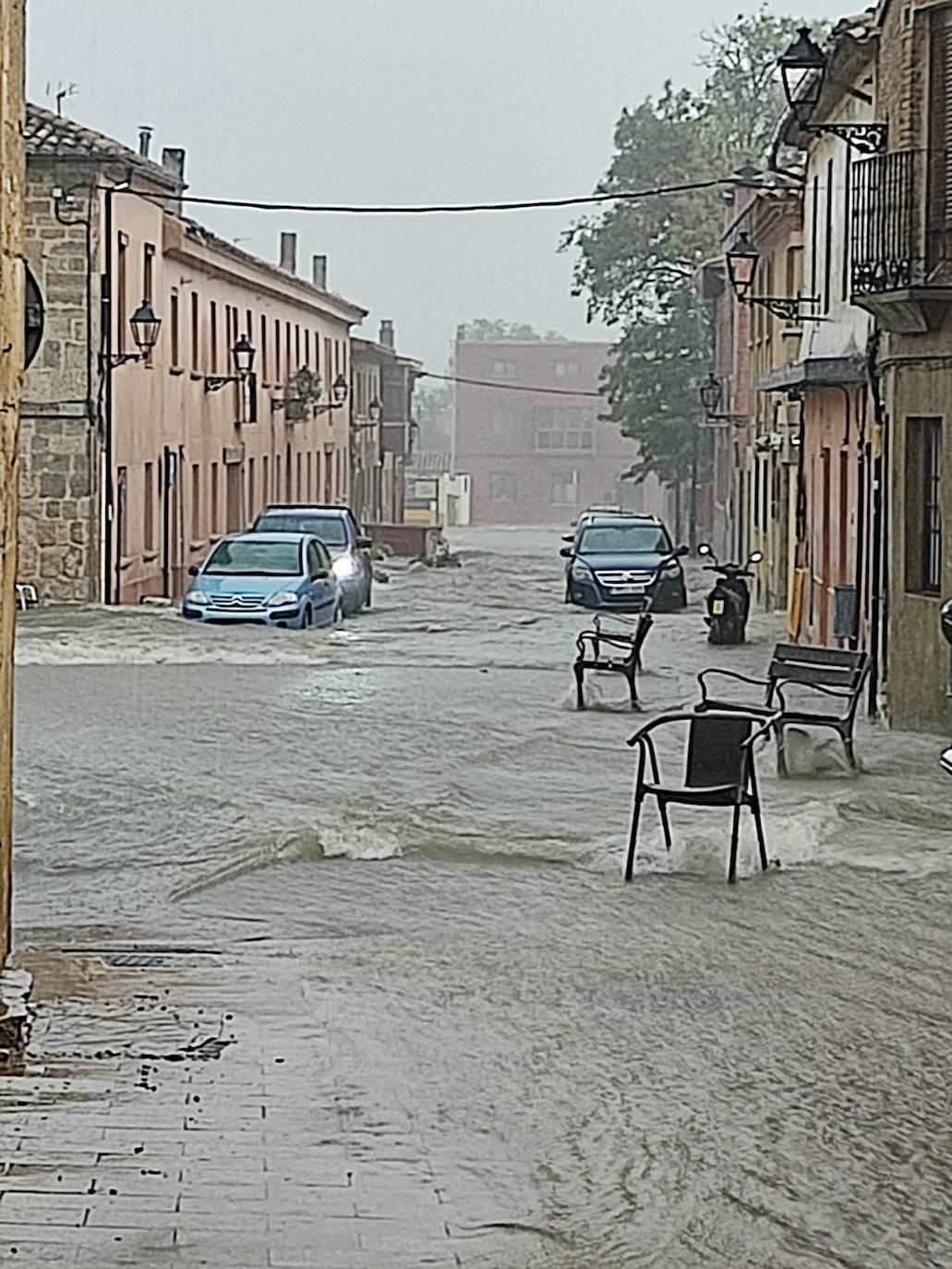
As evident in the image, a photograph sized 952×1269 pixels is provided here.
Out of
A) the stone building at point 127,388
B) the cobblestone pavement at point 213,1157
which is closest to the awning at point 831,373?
the stone building at point 127,388

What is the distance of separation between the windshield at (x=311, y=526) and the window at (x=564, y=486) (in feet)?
226

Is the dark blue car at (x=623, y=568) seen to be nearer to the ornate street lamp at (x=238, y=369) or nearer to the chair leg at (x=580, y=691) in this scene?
the ornate street lamp at (x=238, y=369)

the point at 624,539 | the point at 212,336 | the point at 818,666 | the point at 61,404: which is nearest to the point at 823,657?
the point at 818,666

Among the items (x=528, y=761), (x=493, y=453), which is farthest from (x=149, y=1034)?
(x=493, y=453)

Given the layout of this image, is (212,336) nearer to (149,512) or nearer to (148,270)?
(148,270)

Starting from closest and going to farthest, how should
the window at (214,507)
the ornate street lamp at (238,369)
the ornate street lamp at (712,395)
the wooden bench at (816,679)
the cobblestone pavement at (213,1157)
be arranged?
the cobblestone pavement at (213,1157) → the wooden bench at (816,679) → the ornate street lamp at (238,369) → the window at (214,507) → the ornate street lamp at (712,395)

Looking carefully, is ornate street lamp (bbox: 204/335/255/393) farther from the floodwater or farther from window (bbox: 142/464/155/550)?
the floodwater

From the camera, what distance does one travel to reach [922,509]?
65.6ft

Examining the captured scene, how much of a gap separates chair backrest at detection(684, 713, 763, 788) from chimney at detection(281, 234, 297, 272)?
61960mm

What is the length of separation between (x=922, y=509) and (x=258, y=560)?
1415 cm

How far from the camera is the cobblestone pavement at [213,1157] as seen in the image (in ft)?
19.2

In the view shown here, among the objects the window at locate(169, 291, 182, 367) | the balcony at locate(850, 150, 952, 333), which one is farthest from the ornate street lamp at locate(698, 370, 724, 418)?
the balcony at locate(850, 150, 952, 333)

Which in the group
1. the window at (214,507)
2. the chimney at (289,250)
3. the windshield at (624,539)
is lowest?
the windshield at (624,539)

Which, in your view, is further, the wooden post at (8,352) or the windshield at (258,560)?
the windshield at (258,560)
